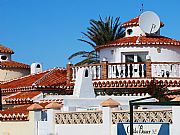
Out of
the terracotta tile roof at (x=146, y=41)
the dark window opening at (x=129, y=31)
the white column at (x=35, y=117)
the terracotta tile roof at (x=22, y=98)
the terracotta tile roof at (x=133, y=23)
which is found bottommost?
the white column at (x=35, y=117)

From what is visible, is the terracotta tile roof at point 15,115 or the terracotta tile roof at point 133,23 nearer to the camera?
the terracotta tile roof at point 15,115

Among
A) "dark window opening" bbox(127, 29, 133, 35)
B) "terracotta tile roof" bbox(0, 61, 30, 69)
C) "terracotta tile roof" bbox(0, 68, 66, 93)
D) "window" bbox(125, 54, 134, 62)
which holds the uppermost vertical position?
"dark window opening" bbox(127, 29, 133, 35)

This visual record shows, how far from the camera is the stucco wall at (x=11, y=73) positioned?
42219 mm

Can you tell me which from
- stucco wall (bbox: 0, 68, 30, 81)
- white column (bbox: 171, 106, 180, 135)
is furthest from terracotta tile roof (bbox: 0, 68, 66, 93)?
white column (bbox: 171, 106, 180, 135)

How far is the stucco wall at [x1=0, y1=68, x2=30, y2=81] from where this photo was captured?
42.2 m

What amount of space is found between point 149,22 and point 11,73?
14.4m

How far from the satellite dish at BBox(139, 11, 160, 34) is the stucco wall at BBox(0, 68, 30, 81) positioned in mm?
13942

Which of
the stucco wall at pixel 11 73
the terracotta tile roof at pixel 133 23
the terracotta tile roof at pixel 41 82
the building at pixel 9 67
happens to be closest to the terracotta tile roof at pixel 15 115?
the terracotta tile roof at pixel 41 82

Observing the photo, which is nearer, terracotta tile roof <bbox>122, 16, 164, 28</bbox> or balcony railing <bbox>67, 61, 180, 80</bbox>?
balcony railing <bbox>67, 61, 180, 80</bbox>

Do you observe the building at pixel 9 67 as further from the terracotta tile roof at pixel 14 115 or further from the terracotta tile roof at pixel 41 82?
the terracotta tile roof at pixel 14 115

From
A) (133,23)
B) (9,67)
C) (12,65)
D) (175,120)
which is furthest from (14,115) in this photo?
(12,65)

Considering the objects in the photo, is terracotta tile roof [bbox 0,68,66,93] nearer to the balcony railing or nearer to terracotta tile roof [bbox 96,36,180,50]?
the balcony railing

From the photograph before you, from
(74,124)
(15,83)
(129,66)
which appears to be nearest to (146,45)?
(129,66)

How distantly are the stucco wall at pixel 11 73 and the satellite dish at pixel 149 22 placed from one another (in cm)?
1394
